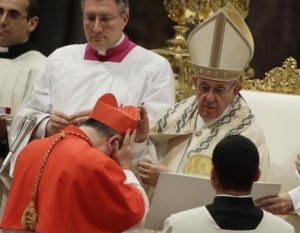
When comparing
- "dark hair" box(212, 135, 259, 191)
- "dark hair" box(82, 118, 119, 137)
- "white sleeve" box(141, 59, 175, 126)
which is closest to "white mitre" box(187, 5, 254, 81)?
"white sleeve" box(141, 59, 175, 126)

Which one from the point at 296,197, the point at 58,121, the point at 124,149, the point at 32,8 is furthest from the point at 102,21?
the point at 296,197

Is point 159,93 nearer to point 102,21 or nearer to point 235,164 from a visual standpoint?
point 102,21

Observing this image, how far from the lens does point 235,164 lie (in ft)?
10.9

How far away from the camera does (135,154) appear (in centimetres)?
459

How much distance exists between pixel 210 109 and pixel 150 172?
45 cm

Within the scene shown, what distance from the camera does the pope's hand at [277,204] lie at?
4.09 metres

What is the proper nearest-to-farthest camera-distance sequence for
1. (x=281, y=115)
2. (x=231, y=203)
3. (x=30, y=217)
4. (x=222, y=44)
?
(x=231, y=203), (x=30, y=217), (x=222, y=44), (x=281, y=115)

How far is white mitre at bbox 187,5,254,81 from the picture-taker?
4.72 metres

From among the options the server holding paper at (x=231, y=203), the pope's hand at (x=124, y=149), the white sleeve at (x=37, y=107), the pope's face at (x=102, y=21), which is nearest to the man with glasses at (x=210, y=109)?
the pope's hand at (x=124, y=149)

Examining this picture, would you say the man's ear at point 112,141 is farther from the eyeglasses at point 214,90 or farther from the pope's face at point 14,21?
the pope's face at point 14,21

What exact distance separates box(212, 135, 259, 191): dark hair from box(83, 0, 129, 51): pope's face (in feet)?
5.59

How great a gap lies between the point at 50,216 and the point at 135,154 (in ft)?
2.52

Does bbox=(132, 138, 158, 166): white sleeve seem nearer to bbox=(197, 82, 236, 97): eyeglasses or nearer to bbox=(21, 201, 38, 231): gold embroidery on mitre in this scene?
bbox=(197, 82, 236, 97): eyeglasses

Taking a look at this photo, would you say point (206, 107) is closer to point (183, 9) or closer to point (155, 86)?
point (155, 86)
